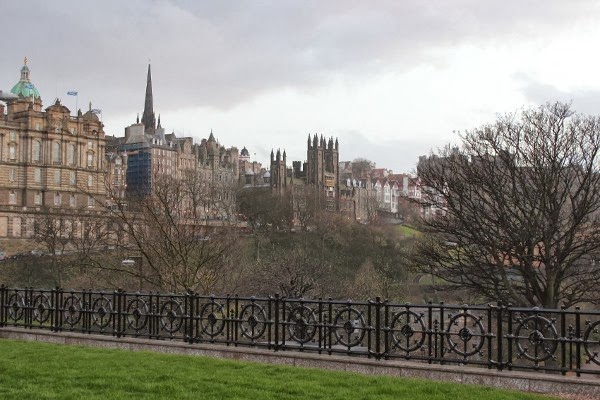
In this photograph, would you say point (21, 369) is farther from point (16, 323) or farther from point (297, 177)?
point (297, 177)

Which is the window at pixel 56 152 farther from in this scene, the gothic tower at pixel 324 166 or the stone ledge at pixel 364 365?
the stone ledge at pixel 364 365

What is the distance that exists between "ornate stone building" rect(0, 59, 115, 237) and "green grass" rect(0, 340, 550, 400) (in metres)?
71.7

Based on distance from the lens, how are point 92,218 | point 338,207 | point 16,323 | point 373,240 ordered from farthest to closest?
point 338,207, point 373,240, point 92,218, point 16,323

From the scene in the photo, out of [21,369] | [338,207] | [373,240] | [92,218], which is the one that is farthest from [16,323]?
[338,207]

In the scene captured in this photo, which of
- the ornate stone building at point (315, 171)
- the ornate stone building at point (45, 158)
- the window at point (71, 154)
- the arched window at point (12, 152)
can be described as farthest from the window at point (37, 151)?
the ornate stone building at point (315, 171)

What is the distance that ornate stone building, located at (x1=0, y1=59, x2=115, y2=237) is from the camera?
82625 millimetres

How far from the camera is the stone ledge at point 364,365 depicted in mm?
9625

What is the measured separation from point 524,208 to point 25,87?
305ft

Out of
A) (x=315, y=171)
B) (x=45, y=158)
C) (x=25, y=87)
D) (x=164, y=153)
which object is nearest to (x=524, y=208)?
(x=45, y=158)

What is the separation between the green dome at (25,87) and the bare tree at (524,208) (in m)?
86.6

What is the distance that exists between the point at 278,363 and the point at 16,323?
735cm

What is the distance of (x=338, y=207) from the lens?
14600 cm

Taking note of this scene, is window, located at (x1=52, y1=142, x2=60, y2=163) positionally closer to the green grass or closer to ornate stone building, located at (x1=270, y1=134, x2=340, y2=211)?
ornate stone building, located at (x1=270, y1=134, x2=340, y2=211)

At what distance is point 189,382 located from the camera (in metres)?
9.70
